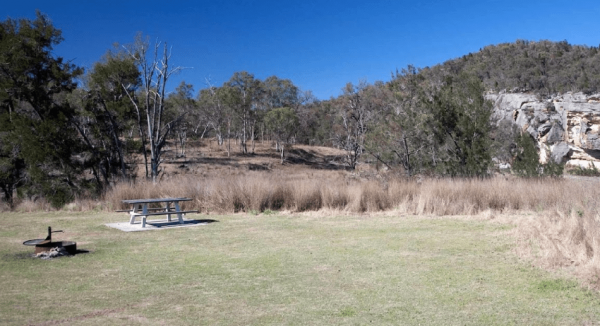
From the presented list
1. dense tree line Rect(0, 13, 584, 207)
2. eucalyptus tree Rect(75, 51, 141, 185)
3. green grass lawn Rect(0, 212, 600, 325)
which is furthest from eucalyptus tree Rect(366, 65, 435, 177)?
eucalyptus tree Rect(75, 51, 141, 185)

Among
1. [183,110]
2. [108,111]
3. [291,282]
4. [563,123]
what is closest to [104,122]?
[108,111]

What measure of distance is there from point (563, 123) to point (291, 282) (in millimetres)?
41391

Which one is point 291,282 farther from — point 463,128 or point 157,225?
point 463,128

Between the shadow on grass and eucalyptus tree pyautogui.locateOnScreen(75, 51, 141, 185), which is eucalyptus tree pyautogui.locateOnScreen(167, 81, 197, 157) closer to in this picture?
eucalyptus tree pyautogui.locateOnScreen(75, 51, 141, 185)

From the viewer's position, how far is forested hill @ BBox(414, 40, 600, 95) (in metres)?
49.6

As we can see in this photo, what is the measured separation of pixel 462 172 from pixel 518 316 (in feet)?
43.6

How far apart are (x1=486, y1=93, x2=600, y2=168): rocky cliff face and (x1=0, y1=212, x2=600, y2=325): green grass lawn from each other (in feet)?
104

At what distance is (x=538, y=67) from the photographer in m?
58.9

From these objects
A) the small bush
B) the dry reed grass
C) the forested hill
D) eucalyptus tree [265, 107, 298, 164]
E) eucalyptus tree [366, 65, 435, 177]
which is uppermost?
the forested hill

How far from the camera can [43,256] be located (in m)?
7.14

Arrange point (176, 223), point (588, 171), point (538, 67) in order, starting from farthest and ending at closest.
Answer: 1. point (538, 67)
2. point (588, 171)
3. point (176, 223)

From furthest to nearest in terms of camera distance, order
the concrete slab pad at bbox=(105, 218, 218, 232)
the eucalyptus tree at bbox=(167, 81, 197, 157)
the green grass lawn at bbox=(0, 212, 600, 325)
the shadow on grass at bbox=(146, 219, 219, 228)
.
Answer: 1. the eucalyptus tree at bbox=(167, 81, 197, 157)
2. the shadow on grass at bbox=(146, 219, 219, 228)
3. the concrete slab pad at bbox=(105, 218, 218, 232)
4. the green grass lawn at bbox=(0, 212, 600, 325)

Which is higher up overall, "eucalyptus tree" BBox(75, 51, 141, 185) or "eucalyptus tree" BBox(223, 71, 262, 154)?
"eucalyptus tree" BBox(223, 71, 262, 154)

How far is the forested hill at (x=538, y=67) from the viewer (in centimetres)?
4959
